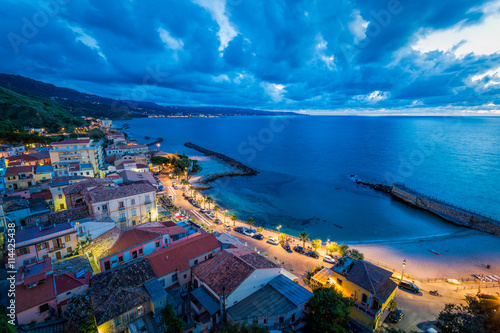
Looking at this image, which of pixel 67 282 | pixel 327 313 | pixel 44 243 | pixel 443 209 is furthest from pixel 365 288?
pixel 443 209

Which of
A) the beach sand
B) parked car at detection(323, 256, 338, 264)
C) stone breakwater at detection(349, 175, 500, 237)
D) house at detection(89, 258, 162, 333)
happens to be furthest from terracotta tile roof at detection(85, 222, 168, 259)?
stone breakwater at detection(349, 175, 500, 237)

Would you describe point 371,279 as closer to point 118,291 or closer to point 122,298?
point 122,298

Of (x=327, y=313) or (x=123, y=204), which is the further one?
(x=123, y=204)

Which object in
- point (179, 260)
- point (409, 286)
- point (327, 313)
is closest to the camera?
point (327, 313)

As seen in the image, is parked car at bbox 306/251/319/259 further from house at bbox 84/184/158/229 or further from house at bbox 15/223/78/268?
house at bbox 15/223/78/268

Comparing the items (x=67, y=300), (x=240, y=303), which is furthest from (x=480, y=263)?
(x=67, y=300)

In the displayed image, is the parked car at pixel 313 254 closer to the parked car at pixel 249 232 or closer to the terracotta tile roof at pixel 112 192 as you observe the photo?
the parked car at pixel 249 232

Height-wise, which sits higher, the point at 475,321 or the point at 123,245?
the point at 475,321
